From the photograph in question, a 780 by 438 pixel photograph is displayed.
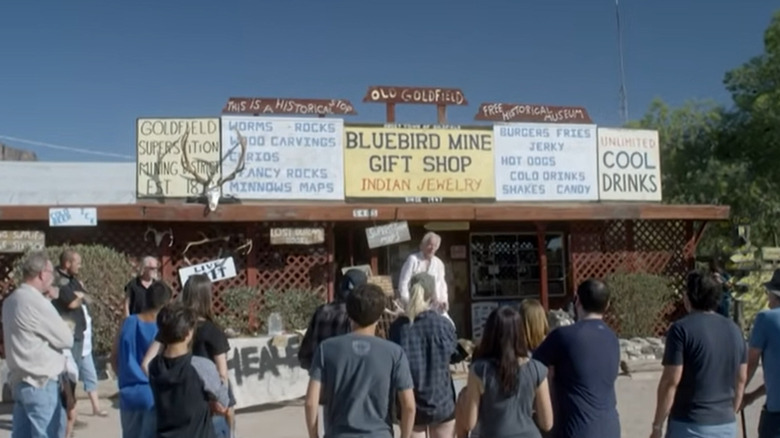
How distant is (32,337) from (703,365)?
4.10m

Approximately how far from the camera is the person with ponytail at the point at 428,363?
570 cm

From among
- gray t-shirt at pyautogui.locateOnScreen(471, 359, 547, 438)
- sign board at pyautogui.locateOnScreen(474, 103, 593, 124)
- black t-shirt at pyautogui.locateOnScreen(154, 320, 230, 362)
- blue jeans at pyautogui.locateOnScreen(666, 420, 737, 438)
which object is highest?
sign board at pyautogui.locateOnScreen(474, 103, 593, 124)

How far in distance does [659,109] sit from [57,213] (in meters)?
31.0

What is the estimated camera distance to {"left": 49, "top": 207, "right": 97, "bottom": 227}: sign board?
458 inches

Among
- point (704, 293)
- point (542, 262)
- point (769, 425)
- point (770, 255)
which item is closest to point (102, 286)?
point (542, 262)

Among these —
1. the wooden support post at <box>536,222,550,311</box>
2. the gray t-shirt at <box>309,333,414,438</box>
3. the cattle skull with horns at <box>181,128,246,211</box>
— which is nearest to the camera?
the gray t-shirt at <box>309,333,414,438</box>

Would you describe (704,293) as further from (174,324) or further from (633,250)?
(633,250)

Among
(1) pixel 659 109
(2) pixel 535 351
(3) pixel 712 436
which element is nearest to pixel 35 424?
(2) pixel 535 351

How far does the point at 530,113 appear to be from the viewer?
1520 cm

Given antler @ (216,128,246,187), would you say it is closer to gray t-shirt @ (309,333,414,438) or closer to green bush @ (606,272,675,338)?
green bush @ (606,272,675,338)

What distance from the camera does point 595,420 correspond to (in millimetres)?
4781

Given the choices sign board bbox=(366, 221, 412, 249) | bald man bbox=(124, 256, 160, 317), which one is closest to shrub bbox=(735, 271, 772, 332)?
sign board bbox=(366, 221, 412, 249)

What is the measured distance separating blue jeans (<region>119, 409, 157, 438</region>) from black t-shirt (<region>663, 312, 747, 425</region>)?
3003 millimetres

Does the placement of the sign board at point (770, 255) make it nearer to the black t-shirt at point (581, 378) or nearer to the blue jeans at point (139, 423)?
the black t-shirt at point (581, 378)
